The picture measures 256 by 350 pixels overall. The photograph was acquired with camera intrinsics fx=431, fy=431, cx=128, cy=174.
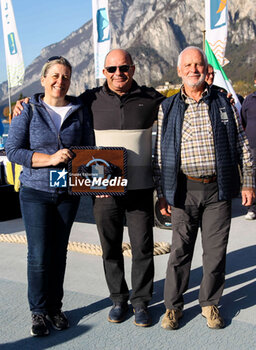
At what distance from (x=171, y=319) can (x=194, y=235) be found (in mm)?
588

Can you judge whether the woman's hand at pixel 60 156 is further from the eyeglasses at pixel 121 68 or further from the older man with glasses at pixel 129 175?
the eyeglasses at pixel 121 68

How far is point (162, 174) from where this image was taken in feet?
9.69

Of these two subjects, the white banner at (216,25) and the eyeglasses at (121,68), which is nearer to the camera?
the eyeglasses at (121,68)

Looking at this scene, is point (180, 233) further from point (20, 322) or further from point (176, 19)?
point (176, 19)

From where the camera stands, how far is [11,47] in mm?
15398

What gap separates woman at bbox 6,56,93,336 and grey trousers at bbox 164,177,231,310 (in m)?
0.73

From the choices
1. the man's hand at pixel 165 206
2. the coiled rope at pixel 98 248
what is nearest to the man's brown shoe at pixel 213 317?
the man's hand at pixel 165 206

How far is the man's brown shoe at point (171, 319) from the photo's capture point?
2.88m

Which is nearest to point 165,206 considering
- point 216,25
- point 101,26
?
point 216,25

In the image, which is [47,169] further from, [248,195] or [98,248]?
[98,248]

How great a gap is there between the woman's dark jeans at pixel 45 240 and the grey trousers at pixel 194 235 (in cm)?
74

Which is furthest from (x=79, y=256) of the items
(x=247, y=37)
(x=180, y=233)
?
(x=247, y=37)

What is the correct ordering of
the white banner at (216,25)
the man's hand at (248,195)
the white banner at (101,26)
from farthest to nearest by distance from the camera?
1. the white banner at (101,26)
2. the white banner at (216,25)
3. the man's hand at (248,195)

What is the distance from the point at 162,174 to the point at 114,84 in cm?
70
